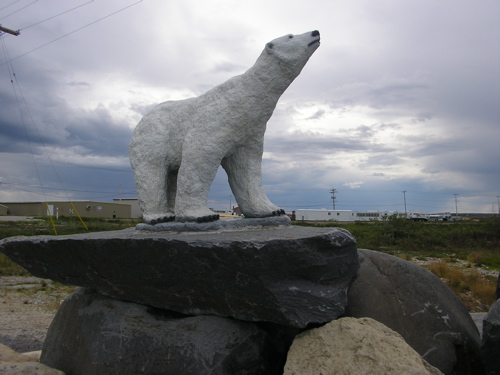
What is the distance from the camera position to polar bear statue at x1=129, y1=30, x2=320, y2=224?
4.26 m

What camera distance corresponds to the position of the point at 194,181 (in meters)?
4.32

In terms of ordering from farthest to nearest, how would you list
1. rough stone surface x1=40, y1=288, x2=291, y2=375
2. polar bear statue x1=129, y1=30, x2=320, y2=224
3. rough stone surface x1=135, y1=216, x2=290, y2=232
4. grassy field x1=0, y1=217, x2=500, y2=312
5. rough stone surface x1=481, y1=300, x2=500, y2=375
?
grassy field x1=0, y1=217, x2=500, y2=312, polar bear statue x1=129, y1=30, x2=320, y2=224, rough stone surface x1=135, y1=216, x2=290, y2=232, rough stone surface x1=40, y1=288, x2=291, y2=375, rough stone surface x1=481, y1=300, x2=500, y2=375

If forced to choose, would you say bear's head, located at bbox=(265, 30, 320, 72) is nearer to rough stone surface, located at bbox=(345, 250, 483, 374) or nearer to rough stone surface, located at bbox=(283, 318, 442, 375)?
rough stone surface, located at bbox=(345, 250, 483, 374)

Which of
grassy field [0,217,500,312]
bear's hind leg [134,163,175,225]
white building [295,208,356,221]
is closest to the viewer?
bear's hind leg [134,163,175,225]

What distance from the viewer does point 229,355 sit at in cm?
355

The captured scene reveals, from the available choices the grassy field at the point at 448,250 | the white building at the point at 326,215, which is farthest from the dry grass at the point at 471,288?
the white building at the point at 326,215

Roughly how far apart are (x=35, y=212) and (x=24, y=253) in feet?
144

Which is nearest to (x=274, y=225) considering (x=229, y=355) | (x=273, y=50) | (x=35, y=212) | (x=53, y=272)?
(x=229, y=355)

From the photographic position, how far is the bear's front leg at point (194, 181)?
428 cm

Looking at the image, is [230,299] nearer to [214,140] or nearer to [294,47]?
[214,140]

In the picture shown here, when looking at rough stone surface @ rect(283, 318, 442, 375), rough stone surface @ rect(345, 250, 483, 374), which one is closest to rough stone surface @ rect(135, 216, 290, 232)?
rough stone surface @ rect(345, 250, 483, 374)

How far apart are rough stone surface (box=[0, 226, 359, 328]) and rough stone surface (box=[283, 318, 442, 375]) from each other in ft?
0.55

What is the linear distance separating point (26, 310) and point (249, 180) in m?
5.23

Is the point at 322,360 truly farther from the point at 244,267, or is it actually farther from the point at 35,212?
the point at 35,212
